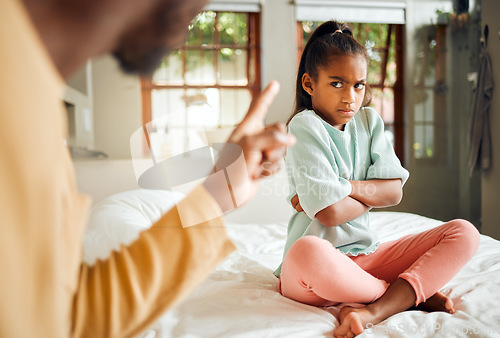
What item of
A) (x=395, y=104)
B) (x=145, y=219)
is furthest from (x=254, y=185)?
(x=395, y=104)

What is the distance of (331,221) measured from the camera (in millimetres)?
565

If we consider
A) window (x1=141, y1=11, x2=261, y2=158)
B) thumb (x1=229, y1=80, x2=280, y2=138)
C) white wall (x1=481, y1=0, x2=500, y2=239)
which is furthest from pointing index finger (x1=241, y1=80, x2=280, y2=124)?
white wall (x1=481, y1=0, x2=500, y2=239)

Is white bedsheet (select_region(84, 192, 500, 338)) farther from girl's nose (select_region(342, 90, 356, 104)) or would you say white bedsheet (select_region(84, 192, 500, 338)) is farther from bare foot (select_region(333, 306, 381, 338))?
girl's nose (select_region(342, 90, 356, 104))

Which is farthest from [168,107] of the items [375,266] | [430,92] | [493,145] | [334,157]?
[493,145]

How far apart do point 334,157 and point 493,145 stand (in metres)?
0.69

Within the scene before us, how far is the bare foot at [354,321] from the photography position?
503mm

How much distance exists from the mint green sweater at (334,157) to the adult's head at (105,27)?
377mm

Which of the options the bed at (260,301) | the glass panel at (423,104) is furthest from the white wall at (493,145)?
the glass panel at (423,104)

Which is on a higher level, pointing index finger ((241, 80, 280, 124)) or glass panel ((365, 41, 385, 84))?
glass panel ((365, 41, 385, 84))

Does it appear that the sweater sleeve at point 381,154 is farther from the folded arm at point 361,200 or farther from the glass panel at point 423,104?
the glass panel at point 423,104

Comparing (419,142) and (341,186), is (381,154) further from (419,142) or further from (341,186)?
(419,142)

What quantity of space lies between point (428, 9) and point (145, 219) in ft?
1.97

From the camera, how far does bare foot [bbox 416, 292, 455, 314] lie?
22.9 inches

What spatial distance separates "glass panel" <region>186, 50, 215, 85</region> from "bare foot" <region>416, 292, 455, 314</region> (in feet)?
1.47
